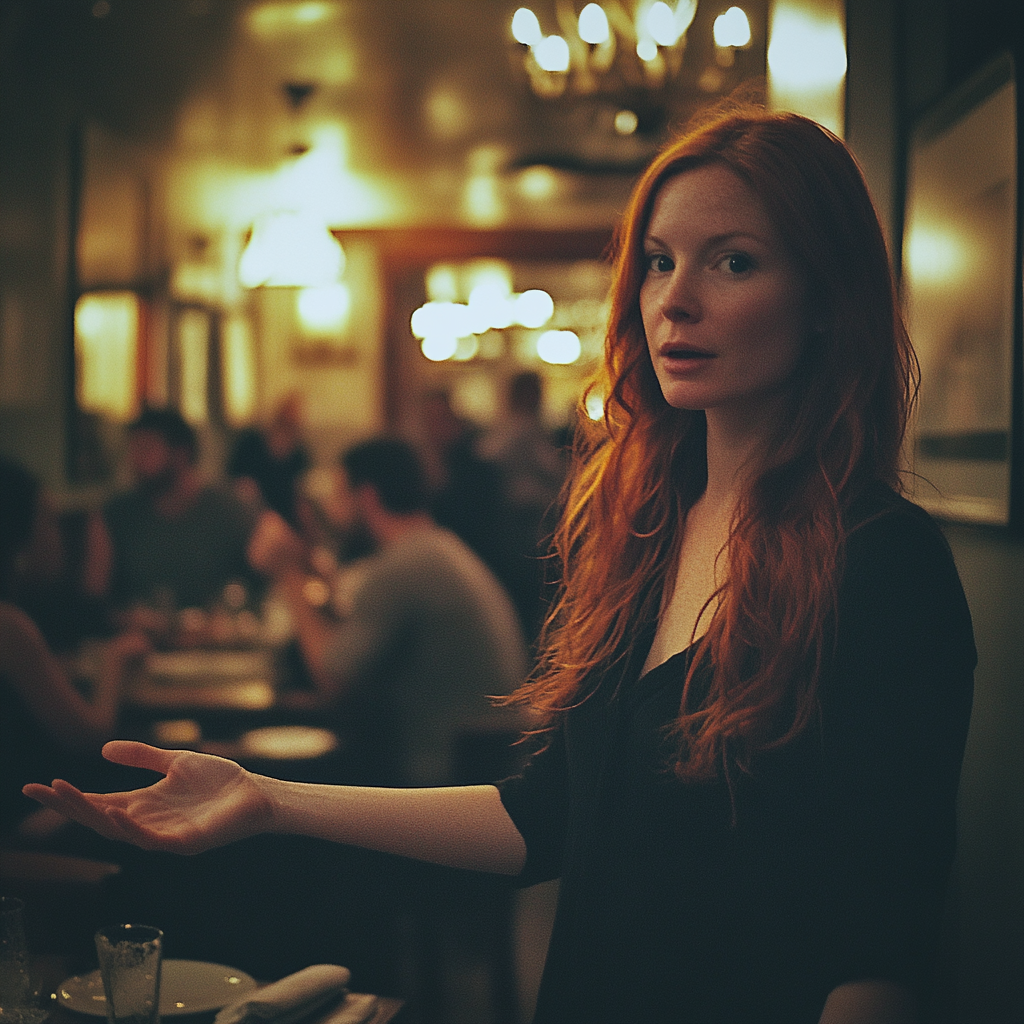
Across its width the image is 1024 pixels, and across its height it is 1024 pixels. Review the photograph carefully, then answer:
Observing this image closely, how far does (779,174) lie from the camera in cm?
99

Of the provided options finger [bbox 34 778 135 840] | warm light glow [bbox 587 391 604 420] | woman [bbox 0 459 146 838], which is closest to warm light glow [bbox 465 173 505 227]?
woman [bbox 0 459 146 838]

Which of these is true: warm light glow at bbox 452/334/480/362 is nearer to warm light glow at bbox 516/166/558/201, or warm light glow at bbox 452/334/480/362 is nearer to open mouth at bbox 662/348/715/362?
warm light glow at bbox 516/166/558/201

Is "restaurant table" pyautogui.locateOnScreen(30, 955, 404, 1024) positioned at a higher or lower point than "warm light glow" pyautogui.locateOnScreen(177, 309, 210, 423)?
lower

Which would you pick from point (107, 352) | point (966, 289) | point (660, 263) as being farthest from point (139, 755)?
point (107, 352)

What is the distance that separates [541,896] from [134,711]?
140 centimetres

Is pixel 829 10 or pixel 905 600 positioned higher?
pixel 829 10

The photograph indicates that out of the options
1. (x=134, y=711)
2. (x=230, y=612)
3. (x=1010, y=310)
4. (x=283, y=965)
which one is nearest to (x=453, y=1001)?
(x=283, y=965)

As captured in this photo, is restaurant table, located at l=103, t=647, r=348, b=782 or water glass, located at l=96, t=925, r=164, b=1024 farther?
restaurant table, located at l=103, t=647, r=348, b=782

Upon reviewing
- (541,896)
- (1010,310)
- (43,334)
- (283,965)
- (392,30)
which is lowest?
(541,896)

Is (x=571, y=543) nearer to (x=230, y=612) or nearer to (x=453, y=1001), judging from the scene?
(x=453, y=1001)

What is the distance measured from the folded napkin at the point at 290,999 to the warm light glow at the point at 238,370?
6.39 metres

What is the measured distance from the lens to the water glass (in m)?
1.20

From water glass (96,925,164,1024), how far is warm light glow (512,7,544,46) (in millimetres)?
2924

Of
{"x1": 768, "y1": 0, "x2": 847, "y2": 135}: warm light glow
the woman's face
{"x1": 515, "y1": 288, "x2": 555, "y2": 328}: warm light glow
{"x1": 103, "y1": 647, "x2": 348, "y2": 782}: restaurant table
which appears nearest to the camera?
the woman's face
